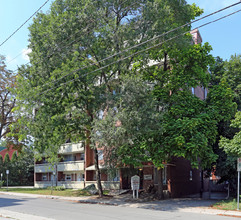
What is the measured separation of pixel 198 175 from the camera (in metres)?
36.3

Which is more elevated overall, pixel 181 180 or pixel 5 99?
pixel 5 99

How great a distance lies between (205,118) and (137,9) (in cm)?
1042

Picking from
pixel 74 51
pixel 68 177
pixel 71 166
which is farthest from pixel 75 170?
pixel 74 51

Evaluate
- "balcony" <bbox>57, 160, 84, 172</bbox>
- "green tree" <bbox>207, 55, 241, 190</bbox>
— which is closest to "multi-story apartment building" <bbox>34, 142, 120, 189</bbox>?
"balcony" <bbox>57, 160, 84, 172</bbox>

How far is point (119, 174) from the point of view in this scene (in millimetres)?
33812

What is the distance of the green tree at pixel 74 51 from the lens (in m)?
22.0

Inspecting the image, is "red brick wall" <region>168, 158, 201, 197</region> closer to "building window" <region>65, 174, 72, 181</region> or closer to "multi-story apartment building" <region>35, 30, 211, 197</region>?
"multi-story apartment building" <region>35, 30, 211, 197</region>

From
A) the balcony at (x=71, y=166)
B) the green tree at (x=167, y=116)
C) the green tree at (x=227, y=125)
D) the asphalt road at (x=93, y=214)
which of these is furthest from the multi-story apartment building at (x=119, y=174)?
the asphalt road at (x=93, y=214)

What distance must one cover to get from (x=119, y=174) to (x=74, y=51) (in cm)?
1649

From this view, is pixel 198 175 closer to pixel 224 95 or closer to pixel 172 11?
pixel 224 95

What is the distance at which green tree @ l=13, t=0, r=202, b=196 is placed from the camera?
22.0m

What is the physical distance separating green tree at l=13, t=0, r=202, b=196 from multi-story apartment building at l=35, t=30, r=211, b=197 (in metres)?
3.82

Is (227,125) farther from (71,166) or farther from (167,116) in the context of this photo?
(71,166)

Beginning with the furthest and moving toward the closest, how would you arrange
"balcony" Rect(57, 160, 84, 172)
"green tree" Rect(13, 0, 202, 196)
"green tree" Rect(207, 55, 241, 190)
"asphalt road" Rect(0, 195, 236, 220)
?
"balcony" Rect(57, 160, 84, 172)
"green tree" Rect(207, 55, 241, 190)
"green tree" Rect(13, 0, 202, 196)
"asphalt road" Rect(0, 195, 236, 220)
